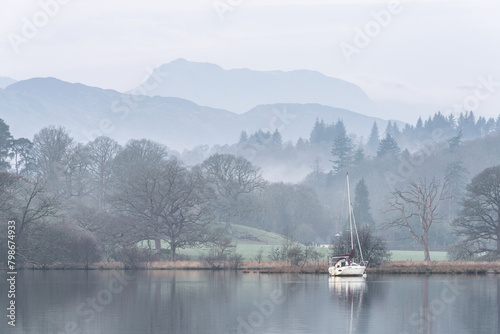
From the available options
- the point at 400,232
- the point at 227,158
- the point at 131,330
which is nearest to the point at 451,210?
the point at 400,232

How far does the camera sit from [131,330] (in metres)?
37.7

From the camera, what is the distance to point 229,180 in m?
136

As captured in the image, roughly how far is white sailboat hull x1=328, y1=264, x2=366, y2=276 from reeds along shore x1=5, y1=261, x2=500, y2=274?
5.44 m

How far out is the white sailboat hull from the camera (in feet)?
255

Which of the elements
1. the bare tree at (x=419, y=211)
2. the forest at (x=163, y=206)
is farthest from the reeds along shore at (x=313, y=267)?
the bare tree at (x=419, y=211)

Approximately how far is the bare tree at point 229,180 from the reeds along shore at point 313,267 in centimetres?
4370

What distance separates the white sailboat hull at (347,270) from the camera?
77.7 m

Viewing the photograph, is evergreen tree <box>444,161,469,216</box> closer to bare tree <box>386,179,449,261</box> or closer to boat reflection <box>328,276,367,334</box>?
bare tree <box>386,179,449,261</box>

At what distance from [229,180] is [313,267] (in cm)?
5330
